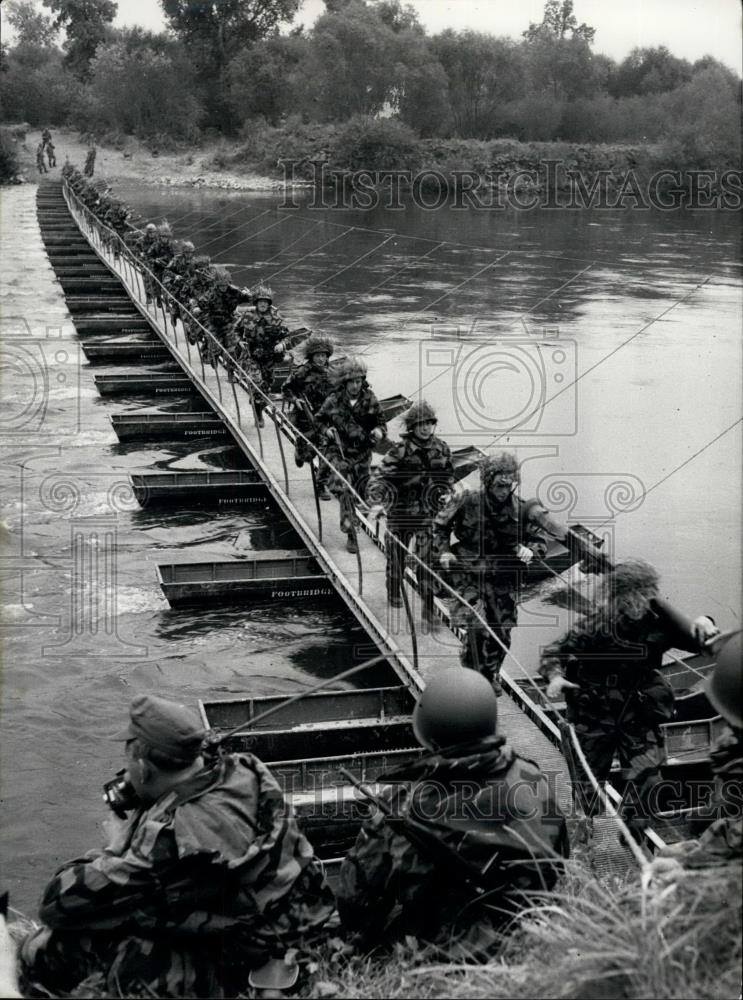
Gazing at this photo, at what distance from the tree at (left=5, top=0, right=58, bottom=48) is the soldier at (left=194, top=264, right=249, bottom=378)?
6829cm

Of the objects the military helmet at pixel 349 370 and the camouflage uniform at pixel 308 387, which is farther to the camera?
the camouflage uniform at pixel 308 387

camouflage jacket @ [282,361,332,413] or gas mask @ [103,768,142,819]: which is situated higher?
camouflage jacket @ [282,361,332,413]

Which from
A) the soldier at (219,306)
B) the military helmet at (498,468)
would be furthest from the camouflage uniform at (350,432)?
the soldier at (219,306)

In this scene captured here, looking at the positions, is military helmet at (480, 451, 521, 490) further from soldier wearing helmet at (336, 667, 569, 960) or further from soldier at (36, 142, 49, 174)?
soldier at (36, 142, 49, 174)

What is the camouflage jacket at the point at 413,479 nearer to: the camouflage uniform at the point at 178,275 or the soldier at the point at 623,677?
the soldier at the point at 623,677

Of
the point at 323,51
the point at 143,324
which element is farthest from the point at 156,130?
the point at 143,324

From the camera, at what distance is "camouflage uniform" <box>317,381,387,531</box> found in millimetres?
11273

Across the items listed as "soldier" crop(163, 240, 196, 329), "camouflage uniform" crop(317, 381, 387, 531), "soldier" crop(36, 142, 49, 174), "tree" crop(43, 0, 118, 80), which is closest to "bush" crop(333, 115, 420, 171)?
"soldier" crop(36, 142, 49, 174)

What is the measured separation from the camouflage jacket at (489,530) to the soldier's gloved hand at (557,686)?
1821 mm

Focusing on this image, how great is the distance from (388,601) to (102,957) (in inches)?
260

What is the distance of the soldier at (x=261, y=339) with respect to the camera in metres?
16.2

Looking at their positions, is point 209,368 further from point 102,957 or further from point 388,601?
point 102,957

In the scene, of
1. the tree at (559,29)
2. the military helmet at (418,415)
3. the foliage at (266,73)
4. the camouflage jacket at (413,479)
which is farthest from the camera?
the foliage at (266,73)

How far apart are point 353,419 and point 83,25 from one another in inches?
3238
